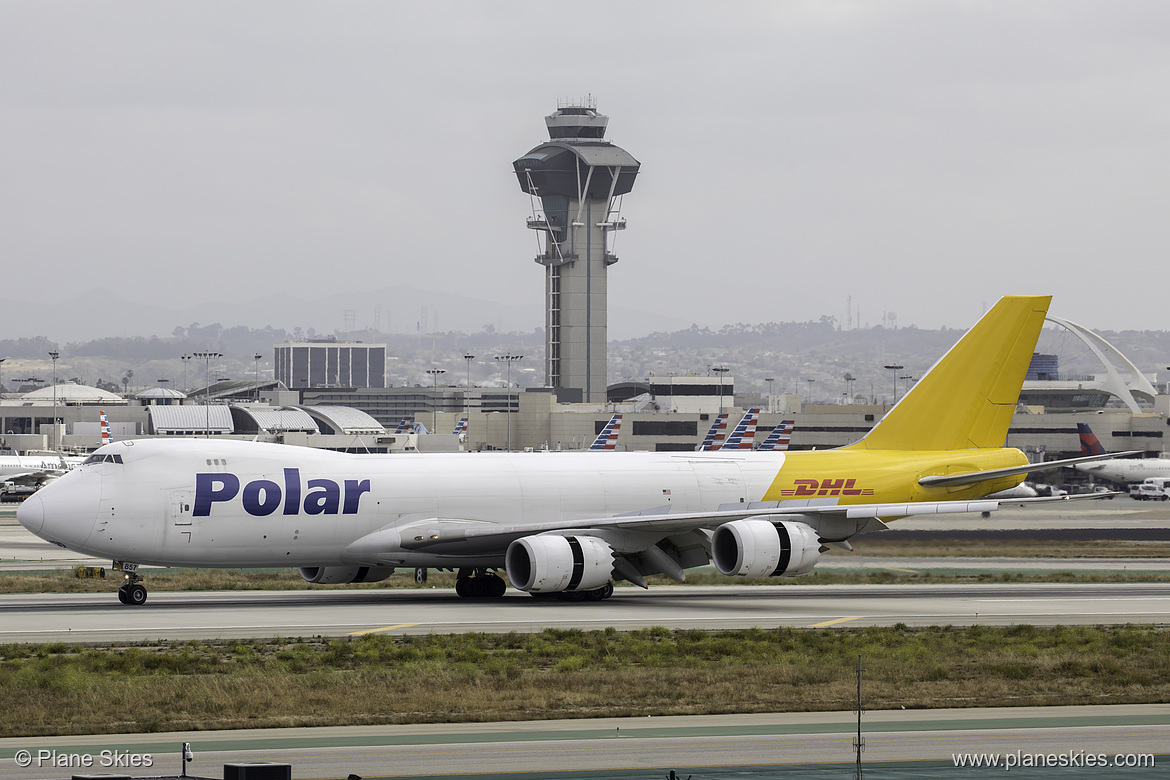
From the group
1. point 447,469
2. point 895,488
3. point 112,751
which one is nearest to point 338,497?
point 447,469

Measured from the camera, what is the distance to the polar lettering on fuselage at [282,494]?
37.2 metres

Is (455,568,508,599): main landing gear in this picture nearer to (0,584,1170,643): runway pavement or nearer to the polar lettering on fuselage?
(0,584,1170,643): runway pavement

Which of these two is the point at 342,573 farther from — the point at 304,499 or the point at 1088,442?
the point at 1088,442

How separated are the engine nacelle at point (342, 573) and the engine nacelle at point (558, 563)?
442cm

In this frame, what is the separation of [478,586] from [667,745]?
2354 centimetres

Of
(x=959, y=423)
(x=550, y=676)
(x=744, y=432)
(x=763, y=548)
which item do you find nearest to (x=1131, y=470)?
(x=744, y=432)

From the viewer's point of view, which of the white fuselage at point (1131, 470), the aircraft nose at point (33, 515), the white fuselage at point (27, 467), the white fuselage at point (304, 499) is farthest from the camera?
the white fuselage at point (1131, 470)

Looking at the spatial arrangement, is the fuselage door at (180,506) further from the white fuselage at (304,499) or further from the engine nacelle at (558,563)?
the engine nacelle at (558,563)

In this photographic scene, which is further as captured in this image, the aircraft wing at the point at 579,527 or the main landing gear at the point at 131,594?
the aircraft wing at the point at 579,527

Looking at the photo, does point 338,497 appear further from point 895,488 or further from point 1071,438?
point 1071,438

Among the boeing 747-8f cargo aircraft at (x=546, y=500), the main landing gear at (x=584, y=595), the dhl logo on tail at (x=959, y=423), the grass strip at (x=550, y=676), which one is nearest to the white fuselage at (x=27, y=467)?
the boeing 747-8f cargo aircraft at (x=546, y=500)

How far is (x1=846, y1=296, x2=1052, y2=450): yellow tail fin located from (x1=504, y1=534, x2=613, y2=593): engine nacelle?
11.7 m

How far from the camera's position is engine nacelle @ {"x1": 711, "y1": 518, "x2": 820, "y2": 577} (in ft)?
125

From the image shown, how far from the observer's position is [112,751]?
1781 cm
